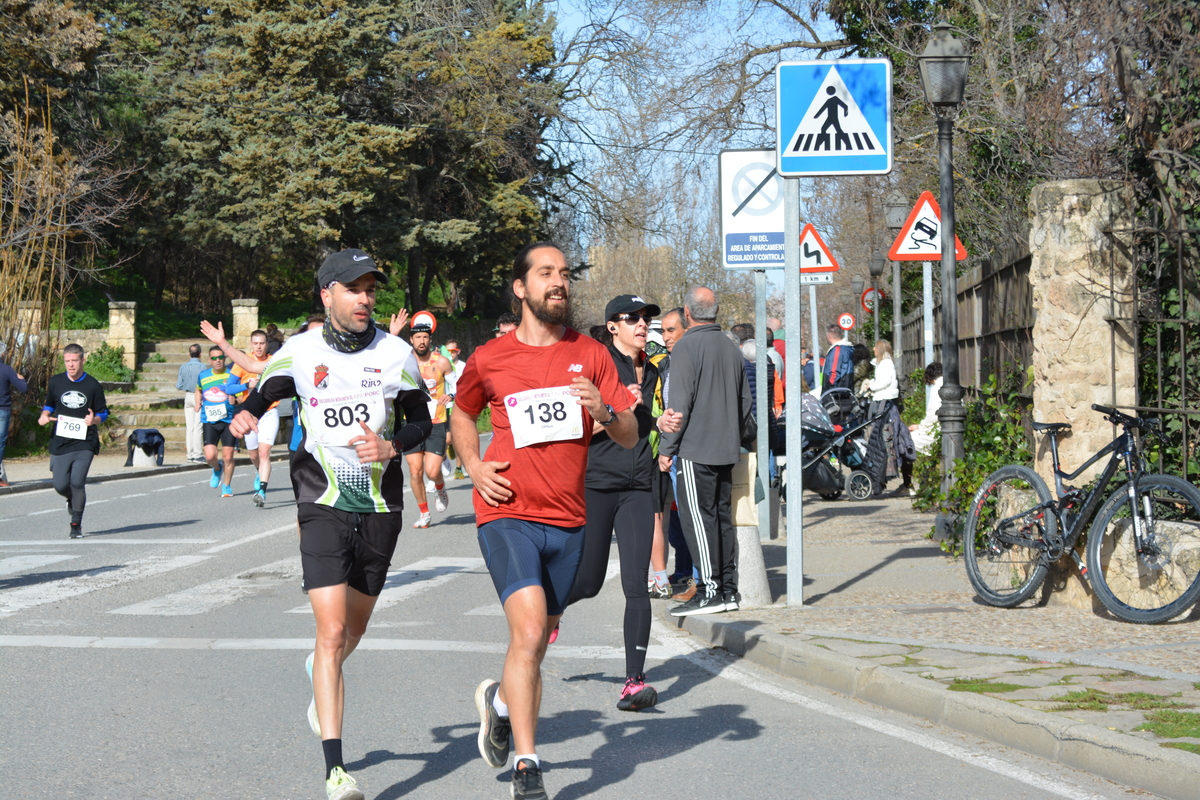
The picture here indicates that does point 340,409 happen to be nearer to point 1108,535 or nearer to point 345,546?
point 345,546

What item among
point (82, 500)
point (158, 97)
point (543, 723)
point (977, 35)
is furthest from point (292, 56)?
point (543, 723)

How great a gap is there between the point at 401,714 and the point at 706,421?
2774mm

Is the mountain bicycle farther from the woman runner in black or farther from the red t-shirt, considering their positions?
the red t-shirt

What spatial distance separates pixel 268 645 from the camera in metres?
7.88

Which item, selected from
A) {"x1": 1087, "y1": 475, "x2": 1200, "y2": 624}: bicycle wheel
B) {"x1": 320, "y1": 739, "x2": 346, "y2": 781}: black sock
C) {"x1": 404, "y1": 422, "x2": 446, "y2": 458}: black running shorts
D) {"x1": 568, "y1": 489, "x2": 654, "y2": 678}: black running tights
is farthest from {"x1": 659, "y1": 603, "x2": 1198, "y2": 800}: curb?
{"x1": 404, "y1": 422, "x2": 446, "y2": 458}: black running shorts

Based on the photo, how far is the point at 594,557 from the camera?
590cm

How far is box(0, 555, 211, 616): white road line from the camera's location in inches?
376

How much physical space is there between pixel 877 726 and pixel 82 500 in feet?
32.5

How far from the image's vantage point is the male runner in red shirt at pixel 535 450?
471cm

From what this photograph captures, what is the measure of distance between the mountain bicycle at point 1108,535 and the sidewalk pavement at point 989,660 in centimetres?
17

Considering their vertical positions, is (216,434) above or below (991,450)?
above

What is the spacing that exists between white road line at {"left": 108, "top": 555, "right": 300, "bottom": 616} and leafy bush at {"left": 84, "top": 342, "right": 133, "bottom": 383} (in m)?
23.0

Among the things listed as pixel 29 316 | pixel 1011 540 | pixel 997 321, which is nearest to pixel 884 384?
pixel 997 321

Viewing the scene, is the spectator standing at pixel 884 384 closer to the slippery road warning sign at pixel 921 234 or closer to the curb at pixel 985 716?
the slippery road warning sign at pixel 921 234
